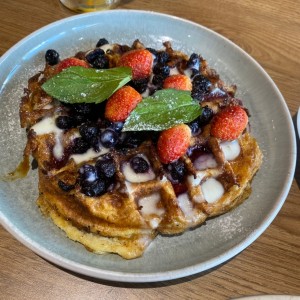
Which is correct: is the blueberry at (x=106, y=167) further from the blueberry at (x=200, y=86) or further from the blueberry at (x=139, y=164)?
the blueberry at (x=200, y=86)

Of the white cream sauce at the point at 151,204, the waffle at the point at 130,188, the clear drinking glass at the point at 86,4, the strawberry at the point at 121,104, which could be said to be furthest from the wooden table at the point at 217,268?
the strawberry at the point at 121,104

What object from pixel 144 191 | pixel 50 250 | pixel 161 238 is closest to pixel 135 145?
pixel 144 191

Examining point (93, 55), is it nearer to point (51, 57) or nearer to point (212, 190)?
point (51, 57)

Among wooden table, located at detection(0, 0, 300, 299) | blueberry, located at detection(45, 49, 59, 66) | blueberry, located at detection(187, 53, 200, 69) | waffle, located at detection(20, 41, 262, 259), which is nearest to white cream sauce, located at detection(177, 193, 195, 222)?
waffle, located at detection(20, 41, 262, 259)

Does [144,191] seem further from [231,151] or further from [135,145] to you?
[231,151]

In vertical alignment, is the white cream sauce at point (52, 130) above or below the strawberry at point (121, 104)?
below

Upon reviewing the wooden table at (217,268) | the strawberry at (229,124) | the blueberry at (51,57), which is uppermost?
the strawberry at (229,124)

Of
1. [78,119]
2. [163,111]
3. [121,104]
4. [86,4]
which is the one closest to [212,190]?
[163,111]
